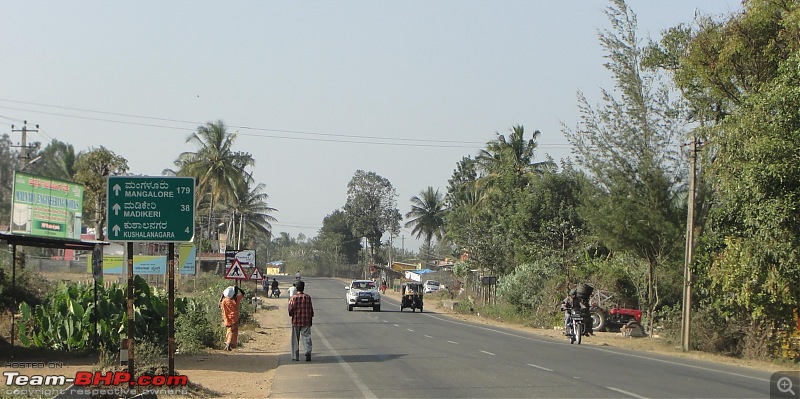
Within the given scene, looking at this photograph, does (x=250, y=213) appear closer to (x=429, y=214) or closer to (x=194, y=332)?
(x=429, y=214)

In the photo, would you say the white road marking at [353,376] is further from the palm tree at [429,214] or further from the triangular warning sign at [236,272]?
the palm tree at [429,214]


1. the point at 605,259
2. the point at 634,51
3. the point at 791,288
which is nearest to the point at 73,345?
the point at 791,288

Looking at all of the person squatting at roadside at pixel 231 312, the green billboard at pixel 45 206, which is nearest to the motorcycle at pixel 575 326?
the person squatting at roadside at pixel 231 312

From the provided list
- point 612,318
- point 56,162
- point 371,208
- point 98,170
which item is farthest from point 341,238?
point 612,318

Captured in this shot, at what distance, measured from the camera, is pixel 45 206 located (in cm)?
3048

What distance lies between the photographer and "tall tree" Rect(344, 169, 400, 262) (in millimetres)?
123500

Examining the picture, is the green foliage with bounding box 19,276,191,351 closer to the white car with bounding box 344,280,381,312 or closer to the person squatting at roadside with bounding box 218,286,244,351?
the person squatting at roadside with bounding box 218,286,244,351

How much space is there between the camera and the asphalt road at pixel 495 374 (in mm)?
13492

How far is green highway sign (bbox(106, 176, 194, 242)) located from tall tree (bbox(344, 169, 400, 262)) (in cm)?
10929

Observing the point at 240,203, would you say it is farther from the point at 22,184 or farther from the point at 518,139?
the point at 22,184

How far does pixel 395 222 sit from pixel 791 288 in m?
103

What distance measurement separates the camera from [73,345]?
18453 millimetres

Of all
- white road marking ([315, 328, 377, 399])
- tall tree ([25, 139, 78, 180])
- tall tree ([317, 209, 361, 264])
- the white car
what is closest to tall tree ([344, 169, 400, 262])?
tall tree ([317, 209, 361, 264])

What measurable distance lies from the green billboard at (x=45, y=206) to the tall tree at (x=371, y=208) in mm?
90566
